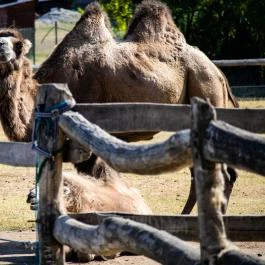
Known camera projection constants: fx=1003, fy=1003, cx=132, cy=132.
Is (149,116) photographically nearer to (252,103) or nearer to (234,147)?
(234,147)

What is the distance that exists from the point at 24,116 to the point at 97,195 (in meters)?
2.14

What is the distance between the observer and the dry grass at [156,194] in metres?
10.2

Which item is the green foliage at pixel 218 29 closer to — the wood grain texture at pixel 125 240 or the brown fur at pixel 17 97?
the brown fur at pixel 17 97

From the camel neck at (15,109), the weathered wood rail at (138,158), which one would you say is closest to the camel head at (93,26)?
the camel neck at (15,109)

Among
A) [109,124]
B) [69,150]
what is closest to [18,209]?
[109,124]

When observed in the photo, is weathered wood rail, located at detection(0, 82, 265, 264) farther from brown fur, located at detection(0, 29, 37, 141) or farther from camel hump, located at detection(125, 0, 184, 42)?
camel hump, located at detection(125, 0, 184, 42)

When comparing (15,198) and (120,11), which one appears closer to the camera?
(15,198)

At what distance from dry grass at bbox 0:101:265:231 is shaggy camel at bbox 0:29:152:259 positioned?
0.93 metres

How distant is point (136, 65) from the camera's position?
10828mm

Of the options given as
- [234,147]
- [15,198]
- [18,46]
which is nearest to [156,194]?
[15,198]

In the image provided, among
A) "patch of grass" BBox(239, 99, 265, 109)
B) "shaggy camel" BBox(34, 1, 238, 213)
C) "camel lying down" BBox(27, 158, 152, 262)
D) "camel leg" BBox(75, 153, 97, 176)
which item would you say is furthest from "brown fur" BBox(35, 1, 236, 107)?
→ "patch of grass" BBox(239, 99, 265, 109)

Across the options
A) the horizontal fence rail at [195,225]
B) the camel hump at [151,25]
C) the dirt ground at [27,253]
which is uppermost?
the camel hump at [151,25]

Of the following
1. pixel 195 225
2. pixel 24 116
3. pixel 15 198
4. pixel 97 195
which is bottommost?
pixel 15 198

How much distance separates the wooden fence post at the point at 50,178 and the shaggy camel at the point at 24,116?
2219 millimetres
